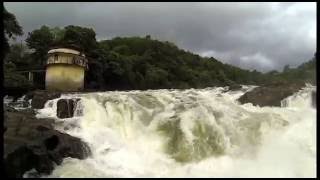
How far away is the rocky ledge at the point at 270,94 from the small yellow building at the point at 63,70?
28.8 ft

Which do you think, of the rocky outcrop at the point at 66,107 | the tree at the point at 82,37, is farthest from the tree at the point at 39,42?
the rocky outcrop at the point at 66,107

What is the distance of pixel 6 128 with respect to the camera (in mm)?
14531

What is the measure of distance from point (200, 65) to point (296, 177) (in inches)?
1499

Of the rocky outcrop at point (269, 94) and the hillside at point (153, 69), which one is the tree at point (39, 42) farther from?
the rocky outcrop at point (269, 94)

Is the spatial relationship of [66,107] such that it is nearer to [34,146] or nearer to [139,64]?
[34,146]

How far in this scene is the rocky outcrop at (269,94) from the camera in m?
18.7

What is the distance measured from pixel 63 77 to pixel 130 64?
12.5 meters

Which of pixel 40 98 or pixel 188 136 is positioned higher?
pixel 40 98

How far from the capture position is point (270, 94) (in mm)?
18969

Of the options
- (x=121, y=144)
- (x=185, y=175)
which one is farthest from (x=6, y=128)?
(x=185, y=175)

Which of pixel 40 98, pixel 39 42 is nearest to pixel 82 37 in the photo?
pixel 39 42

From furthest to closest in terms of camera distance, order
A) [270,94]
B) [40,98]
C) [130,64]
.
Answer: [130,64]
[270,94]
[40,98]

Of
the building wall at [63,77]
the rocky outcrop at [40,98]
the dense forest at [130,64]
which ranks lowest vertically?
the rocky outcrop at [40,98]

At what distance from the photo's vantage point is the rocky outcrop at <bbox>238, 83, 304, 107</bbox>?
18703 millimetres
